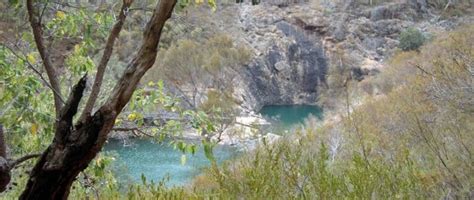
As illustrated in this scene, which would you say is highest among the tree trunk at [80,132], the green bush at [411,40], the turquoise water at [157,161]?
the green bush at [411,40]

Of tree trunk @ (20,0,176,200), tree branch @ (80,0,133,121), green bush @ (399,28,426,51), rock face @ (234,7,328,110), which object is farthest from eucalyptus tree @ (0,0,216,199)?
rock face @ (234,7,328,110)

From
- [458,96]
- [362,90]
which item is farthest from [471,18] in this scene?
[458,96]

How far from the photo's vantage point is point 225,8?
38.7m

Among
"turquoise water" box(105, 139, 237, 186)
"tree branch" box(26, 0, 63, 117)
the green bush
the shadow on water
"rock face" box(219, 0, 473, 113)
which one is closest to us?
"tree branch" box(26, 0, 63, 117)

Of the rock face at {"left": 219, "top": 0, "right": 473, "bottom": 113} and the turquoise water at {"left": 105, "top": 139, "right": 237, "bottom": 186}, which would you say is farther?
the rock face at {"left": 219, "top": 0, "right": 473, "bottom": 113}

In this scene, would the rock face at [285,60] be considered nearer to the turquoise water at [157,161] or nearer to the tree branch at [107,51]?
the turquoise water at [157,161]

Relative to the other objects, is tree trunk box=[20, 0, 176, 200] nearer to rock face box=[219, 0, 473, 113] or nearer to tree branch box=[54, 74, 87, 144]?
tree branch box=[54, 74, 87, 144]

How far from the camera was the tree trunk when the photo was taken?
2.04 m

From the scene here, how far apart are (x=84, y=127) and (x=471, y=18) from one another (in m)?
36.1

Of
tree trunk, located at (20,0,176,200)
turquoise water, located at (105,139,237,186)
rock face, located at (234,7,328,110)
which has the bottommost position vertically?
turquoise water, located at (105,139,237,186)

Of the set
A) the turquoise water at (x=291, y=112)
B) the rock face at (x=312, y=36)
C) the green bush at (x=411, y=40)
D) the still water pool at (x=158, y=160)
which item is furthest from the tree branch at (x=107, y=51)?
the rock face at (x=312, y=36)

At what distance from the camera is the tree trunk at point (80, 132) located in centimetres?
204

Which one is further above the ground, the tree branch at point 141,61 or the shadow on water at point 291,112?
the tree branch at point 141,61

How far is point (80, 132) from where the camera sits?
204 centimetres
